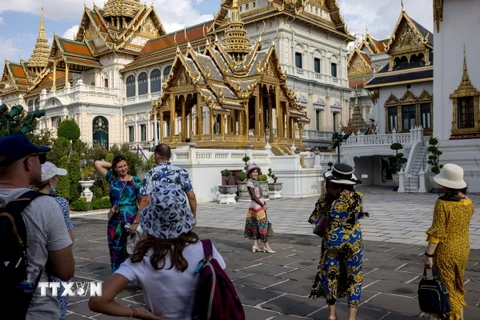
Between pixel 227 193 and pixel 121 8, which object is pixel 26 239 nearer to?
pixel 227 193

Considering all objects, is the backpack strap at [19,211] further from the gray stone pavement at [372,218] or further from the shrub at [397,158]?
the shrub at [397,158]

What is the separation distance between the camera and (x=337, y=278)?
14.0 ft

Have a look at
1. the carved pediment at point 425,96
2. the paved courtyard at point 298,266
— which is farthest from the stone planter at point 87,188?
the carved pediment at point 425,96

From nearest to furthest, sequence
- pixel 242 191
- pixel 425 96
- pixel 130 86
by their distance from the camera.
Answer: pixel 242 191
pixel 425 96
pixel 130 86

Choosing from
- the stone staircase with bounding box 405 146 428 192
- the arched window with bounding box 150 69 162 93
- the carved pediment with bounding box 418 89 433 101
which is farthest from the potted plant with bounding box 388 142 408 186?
the arched window with bounding box 150 69 162 93

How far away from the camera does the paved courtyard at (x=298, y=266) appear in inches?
198

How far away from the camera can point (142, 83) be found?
4756cm

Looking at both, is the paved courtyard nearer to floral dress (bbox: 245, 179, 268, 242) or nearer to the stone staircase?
floral dress (bbox: 245, 179, 268, 242)

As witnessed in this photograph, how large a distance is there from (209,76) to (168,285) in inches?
766

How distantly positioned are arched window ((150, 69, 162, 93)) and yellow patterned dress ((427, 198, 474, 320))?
142 feet

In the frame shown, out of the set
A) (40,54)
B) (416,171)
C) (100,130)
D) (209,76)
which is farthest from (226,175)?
(40,54)

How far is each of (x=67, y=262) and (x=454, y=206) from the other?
10.4ft

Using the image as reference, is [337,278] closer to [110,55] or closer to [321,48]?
[321,48]

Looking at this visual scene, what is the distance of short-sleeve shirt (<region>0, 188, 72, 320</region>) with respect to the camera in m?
2.28
